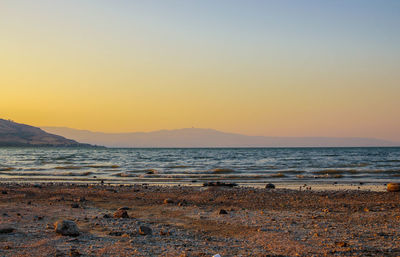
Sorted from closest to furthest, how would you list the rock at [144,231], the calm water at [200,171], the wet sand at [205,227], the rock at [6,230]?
the wet sand at [205,227], the rock at [6,230], the rock at [144,231], the calm water at [200,171]

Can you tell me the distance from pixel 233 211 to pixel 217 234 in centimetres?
321

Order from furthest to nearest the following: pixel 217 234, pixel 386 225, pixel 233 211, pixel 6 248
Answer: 1. pixel 233 211
2. pixel 386 225
3. pixel 217 234
4. pixel 6 248

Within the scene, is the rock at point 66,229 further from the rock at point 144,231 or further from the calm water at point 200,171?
the calm water at point 200,171

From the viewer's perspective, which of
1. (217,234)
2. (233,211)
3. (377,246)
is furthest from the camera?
(233,211)

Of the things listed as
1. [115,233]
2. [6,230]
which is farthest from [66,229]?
[6,230]

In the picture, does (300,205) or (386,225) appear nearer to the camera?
(386,225)

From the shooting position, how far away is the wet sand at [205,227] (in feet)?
22.6

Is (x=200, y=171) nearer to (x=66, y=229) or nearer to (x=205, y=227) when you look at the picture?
(x=205, y=227)

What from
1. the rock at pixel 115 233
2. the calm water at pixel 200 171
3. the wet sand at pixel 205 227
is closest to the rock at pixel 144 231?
the wet sand at pixel 205 227

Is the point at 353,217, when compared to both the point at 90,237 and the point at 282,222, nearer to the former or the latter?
the point at 282,222

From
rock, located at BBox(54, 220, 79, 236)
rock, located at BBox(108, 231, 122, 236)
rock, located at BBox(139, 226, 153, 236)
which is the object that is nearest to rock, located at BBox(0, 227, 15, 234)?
rock, located at BBox(54, 220, 79, 236)

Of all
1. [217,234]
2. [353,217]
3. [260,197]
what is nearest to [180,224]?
[217,234]

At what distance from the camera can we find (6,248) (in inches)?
266

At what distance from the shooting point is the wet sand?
690cm
